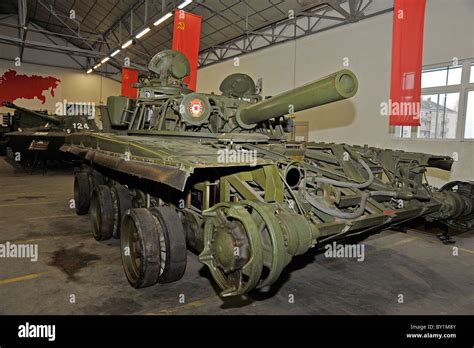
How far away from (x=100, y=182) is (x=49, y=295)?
3.70m

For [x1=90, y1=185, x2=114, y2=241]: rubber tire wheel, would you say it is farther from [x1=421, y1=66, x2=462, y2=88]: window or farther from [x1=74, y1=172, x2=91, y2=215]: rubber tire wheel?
[x1=421, y1=66, x2=462, y2=88]: window

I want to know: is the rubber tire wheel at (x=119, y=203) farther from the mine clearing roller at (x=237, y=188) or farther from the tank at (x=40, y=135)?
the tank at (x=40, y=135)

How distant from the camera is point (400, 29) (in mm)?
8352

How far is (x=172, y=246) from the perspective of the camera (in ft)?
13.6

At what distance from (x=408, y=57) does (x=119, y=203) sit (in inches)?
273

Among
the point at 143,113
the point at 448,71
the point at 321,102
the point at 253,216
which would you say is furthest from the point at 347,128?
the point at 253,216

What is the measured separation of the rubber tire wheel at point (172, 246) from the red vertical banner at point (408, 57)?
652cm

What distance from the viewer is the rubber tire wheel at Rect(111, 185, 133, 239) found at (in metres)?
6.10

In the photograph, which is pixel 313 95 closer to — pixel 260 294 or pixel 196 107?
pixel 196 107

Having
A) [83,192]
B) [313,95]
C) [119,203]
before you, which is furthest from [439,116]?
[83,192]

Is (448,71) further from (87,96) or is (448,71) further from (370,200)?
(87,96)

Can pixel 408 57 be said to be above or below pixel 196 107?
above

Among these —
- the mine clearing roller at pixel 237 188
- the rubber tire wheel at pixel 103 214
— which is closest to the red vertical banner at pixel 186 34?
the mine clearing roller at pixel 237 188

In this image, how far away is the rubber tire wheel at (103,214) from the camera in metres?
6.02
